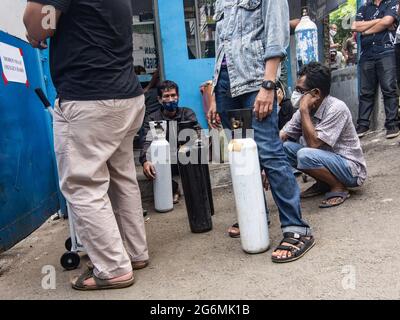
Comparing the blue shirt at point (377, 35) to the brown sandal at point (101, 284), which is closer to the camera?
the brown sandal at point (101, 284)

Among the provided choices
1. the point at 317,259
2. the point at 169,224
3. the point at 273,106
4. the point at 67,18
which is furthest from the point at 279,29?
the point at 169,224

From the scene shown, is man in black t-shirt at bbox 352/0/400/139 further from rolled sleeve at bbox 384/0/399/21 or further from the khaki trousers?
the khaki trousers

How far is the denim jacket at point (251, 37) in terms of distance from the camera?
2234 millimetres

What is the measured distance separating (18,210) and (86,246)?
47.3 inches

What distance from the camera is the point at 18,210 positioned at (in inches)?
119

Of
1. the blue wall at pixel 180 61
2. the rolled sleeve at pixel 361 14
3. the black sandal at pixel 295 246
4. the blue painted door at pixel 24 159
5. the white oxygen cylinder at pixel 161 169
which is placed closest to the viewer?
the black sandal at pixel 295 246

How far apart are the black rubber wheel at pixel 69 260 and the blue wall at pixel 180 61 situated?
118 inches

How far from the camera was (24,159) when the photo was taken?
10.4 feet

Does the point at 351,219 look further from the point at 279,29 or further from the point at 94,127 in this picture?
the point at 94,127

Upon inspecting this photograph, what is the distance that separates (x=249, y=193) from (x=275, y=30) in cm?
91

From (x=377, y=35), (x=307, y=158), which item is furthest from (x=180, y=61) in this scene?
(x=307, y=158)

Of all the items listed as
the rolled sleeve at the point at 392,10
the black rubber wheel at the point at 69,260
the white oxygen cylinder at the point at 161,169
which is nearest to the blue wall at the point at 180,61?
the white oxygen cylinder at the point at 161,169

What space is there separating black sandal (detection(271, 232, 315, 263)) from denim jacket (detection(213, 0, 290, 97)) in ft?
2.88

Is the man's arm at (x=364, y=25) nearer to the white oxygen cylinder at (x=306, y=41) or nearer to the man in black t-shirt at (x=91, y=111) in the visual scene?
the white oxygen cylinder at (x=306, y=41)
